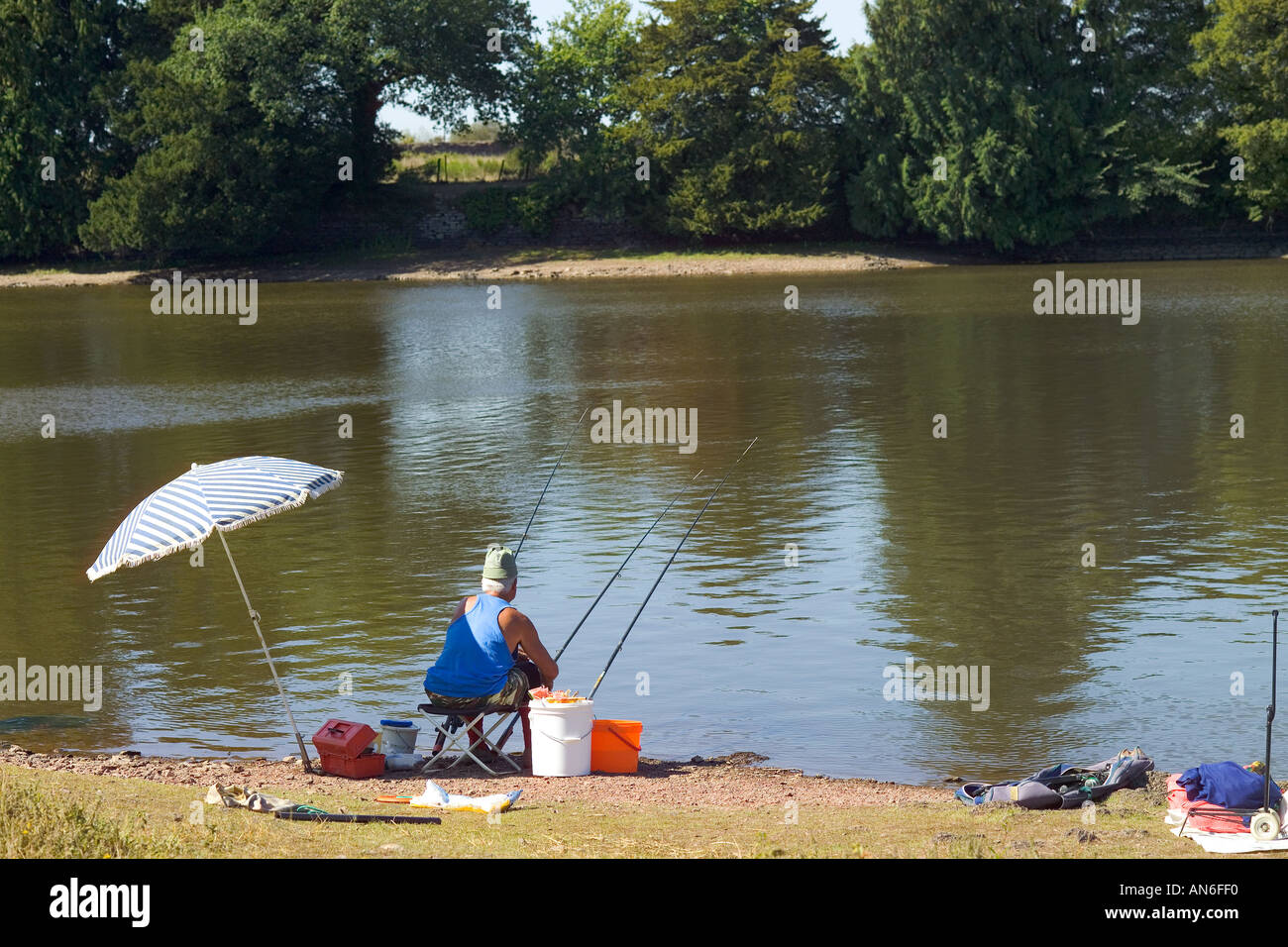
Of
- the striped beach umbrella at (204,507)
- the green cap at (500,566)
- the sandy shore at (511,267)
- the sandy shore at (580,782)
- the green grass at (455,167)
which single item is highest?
the green grass at (455,167)

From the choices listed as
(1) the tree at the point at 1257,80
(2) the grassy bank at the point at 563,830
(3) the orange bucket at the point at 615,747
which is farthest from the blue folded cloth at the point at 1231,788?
(1) the tree at the point at 1257,80

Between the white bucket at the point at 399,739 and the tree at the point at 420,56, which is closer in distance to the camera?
the white bucket at the point at 399,739

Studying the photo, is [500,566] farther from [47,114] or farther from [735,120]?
[47,114]

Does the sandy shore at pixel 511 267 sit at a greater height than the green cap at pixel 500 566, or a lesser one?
greater

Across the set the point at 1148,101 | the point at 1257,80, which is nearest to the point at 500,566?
the point at 1257,80

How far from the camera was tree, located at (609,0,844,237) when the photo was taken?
235 ft

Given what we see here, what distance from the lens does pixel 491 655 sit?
10195 millimetres

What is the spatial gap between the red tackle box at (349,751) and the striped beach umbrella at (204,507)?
214 mm

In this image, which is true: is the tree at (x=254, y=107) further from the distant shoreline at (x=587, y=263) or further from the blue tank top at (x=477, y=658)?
the blue tank top at (x=477, y=658)

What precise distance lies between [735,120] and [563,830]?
6746cm

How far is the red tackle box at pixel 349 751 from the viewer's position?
32.8ft

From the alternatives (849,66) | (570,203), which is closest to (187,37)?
(570,203)

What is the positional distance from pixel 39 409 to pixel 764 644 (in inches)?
770

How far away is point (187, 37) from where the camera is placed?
7044 cm
